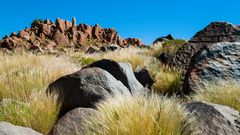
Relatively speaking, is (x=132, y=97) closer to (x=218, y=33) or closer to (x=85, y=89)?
(x=85, y=89)

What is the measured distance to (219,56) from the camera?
11.7 meters

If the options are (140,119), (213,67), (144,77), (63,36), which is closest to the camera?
(140,119)

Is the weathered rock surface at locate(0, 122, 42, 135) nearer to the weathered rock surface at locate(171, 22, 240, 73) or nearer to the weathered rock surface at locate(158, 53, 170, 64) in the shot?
the weathered rock surface at locate(171, 22, 240, 73)

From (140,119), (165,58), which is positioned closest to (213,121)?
(140,119)

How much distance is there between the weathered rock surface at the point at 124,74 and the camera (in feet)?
33.2

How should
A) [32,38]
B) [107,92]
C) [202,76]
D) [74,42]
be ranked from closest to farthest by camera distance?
[107,92]
[202,76]
[32,38]
[74,42]

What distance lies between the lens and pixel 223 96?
28.2 feet

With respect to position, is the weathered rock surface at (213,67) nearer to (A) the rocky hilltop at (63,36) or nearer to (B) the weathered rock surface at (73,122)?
(B) the weathered rock surface at (73,122)

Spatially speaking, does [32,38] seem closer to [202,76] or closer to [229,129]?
[202,76]

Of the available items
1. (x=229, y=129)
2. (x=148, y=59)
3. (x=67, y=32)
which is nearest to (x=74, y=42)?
(x=67, y=32)

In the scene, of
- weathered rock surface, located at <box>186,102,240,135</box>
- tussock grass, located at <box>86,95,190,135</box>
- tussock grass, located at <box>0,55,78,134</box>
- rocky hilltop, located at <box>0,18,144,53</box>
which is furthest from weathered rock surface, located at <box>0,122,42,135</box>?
rocky hilltop, located at <box>0,18,144,53</box>

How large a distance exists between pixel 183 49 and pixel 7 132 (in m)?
10.1

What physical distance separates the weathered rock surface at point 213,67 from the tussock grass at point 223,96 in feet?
2.52

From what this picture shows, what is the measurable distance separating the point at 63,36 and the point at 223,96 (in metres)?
63.1
